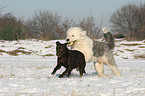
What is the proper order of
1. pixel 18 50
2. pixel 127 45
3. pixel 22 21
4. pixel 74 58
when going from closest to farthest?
pixel 74 58, pixel 18 50, pixel 127 45, pixel 22 21

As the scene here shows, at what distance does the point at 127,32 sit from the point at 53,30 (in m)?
13.6

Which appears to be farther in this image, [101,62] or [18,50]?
[18,50]

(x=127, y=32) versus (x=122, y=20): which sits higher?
(x=122, y=20)

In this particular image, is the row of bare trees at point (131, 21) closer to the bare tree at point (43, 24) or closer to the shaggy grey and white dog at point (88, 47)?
the bare tree at point (43, 24)

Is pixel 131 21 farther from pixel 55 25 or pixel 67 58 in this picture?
pixel 67 58

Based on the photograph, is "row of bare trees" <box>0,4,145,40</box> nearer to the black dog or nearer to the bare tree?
the bare tree

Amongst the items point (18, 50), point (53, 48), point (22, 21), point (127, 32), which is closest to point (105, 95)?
point (18, 50)

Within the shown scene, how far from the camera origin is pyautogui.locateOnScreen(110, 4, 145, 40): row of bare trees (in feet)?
114

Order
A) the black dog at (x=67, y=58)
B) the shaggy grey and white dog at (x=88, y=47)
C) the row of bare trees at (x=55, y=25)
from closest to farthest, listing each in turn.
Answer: the black dog at (x=67, y=58) < the shaggy grey and white dog at (x=88, y=47) < the row of bare trees at (x=55, y=25)

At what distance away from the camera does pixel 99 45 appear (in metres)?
6.38

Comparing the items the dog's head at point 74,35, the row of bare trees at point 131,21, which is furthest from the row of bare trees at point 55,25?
the dog's head at point 74,35

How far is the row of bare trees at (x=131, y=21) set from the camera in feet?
114

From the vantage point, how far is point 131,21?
119ft

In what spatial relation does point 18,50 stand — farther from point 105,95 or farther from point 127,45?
point 105,95
